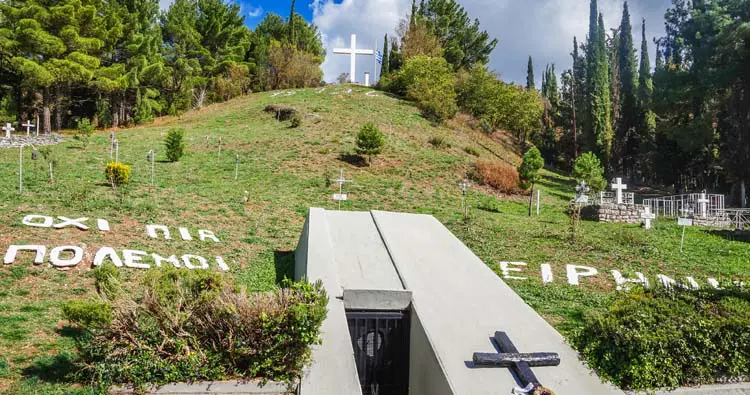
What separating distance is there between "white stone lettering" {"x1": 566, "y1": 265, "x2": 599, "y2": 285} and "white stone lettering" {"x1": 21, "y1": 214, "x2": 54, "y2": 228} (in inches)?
510

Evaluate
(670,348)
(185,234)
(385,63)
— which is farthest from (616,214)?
(385,63)

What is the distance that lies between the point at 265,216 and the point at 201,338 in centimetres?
1231

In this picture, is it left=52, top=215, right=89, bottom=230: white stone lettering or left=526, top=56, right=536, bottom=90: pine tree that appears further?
left=526, top=56, right=536, bottom=90: pine tree

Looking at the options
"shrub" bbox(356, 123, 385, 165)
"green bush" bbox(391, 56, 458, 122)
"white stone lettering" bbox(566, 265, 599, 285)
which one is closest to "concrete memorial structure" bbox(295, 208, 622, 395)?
"white stone lettering" bbox(566, 265, 599, 285)

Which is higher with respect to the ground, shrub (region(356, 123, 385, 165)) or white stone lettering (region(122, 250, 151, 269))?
shrub (region(356, 123, 385, 165))

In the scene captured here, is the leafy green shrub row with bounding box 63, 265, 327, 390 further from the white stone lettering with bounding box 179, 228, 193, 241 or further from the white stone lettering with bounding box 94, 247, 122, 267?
the white stone lettering with bounding box 179, 228, 193, 241

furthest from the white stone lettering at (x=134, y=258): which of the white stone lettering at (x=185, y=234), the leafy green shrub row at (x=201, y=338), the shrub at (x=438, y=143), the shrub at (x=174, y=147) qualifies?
the shrub at (x=438, y=143)

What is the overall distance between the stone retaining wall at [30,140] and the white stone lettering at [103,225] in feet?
55.9

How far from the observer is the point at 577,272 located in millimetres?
12672

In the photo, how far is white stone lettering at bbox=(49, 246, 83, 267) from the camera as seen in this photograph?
433 inches

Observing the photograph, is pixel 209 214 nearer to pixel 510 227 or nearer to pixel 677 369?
pixel 510 227

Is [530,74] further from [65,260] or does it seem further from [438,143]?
[65,260]

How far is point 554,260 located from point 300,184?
13.2m

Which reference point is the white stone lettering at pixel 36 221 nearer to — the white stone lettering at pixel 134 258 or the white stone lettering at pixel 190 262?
the white stone lettering at pixel 134 258
